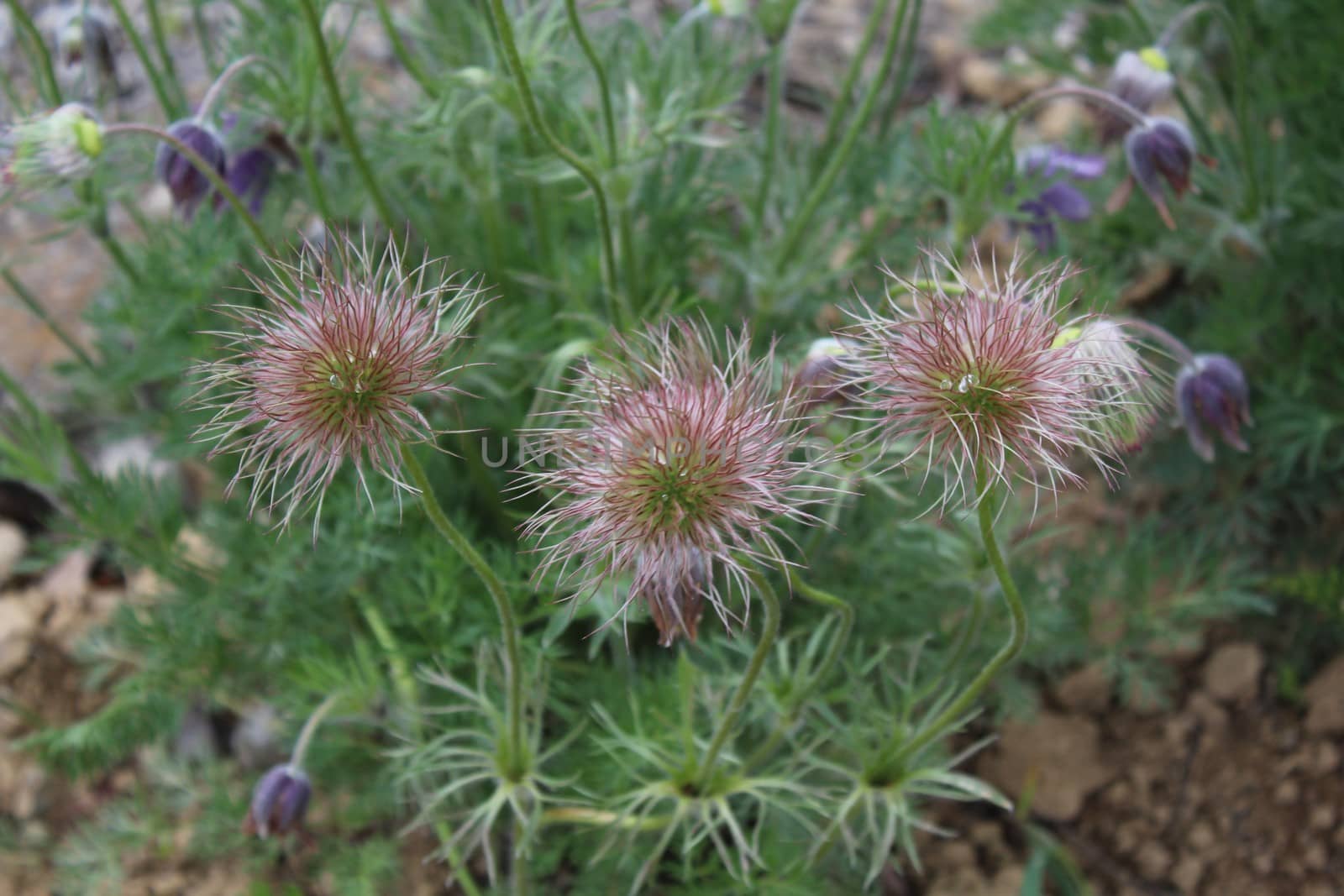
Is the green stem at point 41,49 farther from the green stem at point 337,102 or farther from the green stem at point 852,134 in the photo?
the green stem at point 852,134

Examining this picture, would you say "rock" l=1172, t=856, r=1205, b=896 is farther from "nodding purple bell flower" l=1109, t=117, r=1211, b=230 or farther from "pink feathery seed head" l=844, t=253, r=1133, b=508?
"pink feathery seed head" l=844, t=253, r=1133, b=508

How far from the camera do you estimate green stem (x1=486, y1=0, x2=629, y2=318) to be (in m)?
1.59

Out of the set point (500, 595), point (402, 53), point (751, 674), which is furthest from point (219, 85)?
point (751, 674)

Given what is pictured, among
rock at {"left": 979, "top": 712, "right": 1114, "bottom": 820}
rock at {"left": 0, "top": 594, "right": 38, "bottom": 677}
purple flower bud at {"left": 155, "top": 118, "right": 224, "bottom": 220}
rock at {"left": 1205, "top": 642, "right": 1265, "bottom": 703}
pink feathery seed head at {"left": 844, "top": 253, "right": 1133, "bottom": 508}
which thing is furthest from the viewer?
rock at {"left": 0, "top": 594, "right": 38, "bottom": 677}

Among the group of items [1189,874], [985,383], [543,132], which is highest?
[543,132]

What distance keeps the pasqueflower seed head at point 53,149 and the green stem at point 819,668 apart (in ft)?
3.97

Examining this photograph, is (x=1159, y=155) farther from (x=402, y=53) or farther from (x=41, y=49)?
(x=41, y=49)

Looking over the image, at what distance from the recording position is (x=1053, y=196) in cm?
230

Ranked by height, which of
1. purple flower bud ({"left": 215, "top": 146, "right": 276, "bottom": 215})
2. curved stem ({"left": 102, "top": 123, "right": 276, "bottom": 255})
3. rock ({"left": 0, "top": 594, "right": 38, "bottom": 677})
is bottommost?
rock ({"left": 0, "top": 594, "right": 38, "bottom": 677})

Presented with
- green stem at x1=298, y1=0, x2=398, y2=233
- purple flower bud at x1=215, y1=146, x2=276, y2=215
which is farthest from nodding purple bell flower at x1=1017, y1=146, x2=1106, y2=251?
purple flower bud at x1=215, y1=146, x2=276, y2=215

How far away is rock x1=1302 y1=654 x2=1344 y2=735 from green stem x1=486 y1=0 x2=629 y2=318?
1.80 m

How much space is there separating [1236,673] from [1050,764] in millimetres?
507

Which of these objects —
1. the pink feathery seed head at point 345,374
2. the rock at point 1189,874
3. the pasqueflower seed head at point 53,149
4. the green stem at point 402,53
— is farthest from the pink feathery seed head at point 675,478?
the rock at point 1189,874

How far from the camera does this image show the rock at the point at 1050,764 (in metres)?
2.69
